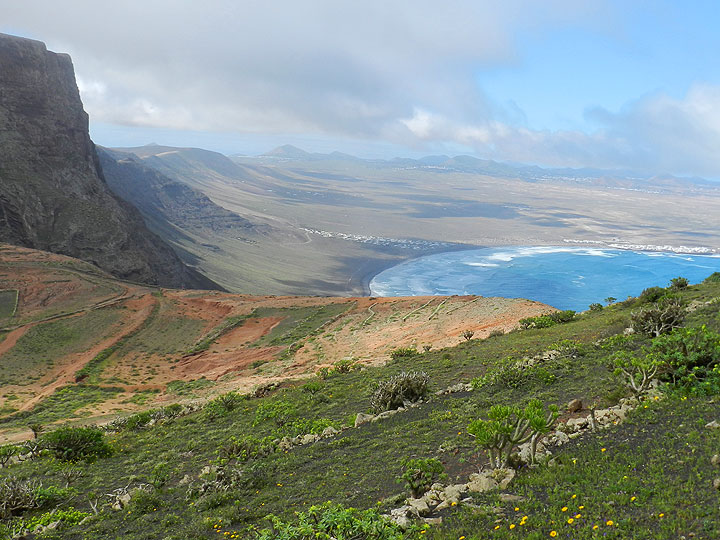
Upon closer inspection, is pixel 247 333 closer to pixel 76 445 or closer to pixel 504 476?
pixel 76 445

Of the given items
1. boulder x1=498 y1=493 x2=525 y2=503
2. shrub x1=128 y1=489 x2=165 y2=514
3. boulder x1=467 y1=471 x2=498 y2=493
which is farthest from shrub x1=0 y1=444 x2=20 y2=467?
boulder x1=498 y1=493 x2=525 y2=503

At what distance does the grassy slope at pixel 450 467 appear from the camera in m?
6.04

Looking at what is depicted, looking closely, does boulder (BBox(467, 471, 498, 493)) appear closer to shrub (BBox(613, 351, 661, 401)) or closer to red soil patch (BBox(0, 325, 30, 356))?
shrub (BBox(613, 351, 661, 401))

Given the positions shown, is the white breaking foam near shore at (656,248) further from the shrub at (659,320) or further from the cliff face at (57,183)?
the shrub at (659,320)

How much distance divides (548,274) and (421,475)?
14487 centimetres

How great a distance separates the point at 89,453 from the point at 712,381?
1655 centimetres

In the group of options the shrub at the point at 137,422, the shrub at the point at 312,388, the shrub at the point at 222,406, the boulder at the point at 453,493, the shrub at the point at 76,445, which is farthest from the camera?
the shrub at the point at 312,388

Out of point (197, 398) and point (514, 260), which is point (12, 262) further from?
point (514, 260)

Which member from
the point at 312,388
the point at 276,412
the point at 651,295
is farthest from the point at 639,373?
the point at 651,295

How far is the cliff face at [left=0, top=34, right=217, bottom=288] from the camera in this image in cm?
6241

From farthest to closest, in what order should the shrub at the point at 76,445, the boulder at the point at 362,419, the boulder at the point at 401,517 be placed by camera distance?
the shrub at the point at 76,445, the boulder at the point at 362,419, the boulder at the point at 401,517

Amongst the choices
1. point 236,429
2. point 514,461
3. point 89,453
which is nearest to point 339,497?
point 514,461

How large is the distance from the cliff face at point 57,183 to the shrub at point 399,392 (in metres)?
63.3

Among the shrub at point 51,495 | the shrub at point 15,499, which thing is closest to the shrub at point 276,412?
the shrub at point 51,495
